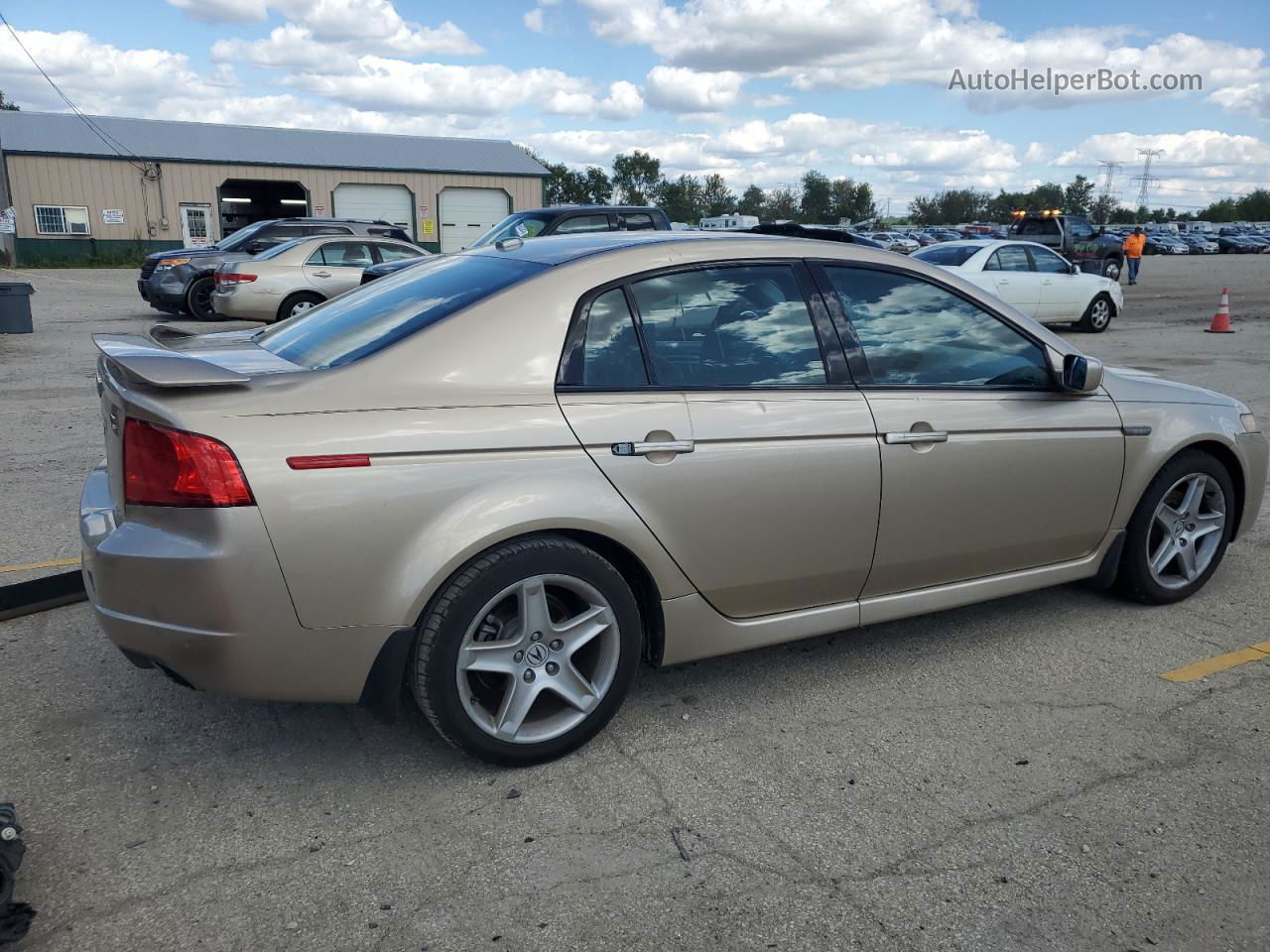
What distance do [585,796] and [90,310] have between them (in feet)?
65.2

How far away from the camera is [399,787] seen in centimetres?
316

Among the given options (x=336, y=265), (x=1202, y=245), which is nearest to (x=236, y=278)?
(x=336, y=265)

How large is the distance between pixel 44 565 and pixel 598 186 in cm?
8162

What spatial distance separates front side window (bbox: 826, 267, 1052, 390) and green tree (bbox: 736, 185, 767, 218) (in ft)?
324

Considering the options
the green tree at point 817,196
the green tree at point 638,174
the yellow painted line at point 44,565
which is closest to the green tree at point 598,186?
the green tree at point 638,174

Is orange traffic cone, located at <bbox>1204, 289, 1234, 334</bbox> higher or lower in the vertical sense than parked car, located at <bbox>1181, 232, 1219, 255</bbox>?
lower

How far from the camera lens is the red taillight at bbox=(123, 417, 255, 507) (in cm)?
274

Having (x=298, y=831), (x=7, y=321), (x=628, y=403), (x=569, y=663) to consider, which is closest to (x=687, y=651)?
(x=569, y=663)

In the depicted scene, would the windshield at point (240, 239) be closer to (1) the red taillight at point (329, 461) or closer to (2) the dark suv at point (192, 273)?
(2) the dark suv at point (192, 273)

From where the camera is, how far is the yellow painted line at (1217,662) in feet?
13.1

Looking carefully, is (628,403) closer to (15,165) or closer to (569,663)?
(569,663)

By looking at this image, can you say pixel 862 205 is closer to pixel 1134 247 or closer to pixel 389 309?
pixel 1134 247

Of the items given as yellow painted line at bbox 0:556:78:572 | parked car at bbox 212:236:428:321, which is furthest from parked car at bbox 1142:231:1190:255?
yellow painted line at bbox 0:556:78:572

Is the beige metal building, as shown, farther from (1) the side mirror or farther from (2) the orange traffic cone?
(1) the side mirror
